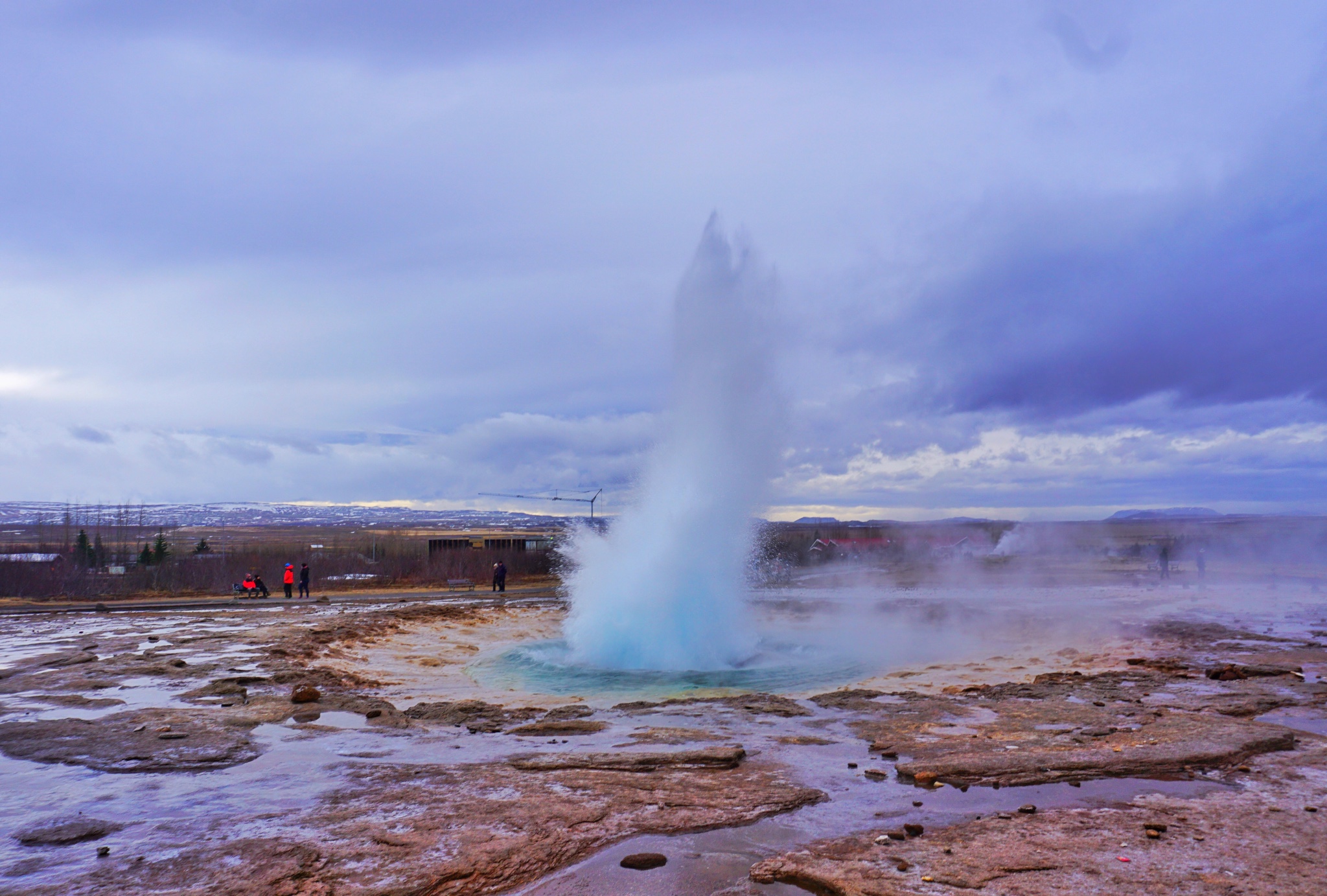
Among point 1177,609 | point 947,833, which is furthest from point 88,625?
point 1177,609

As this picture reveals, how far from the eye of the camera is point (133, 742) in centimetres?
810

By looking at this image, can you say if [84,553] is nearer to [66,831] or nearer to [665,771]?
[66,831]

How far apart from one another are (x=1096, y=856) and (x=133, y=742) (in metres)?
8.81

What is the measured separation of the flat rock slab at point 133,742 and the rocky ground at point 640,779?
0.05 metres

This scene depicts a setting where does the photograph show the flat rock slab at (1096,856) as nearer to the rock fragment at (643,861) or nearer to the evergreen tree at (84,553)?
the rock fragment at (643,861)

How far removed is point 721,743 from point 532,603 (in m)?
21.5

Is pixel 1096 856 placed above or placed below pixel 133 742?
above

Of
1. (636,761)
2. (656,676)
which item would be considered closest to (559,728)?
(636,761)

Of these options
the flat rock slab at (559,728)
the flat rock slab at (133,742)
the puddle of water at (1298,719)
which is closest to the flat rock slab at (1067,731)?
the puddle of water at (1298,719)

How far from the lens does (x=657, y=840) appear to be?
5.52 meters

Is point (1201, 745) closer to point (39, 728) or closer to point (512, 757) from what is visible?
point (512, 757)

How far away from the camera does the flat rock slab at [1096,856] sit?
15.2 feet

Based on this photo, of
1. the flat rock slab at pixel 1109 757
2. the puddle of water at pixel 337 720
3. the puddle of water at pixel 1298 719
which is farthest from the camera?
the puddle of water at pixel 337 720

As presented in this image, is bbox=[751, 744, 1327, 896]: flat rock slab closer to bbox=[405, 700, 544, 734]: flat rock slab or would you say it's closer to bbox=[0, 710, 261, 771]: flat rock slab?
bbox=[405, 700, 544, 734]: flat rock slab
